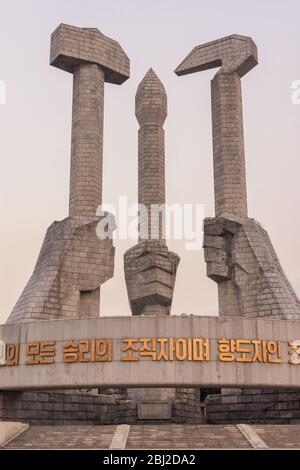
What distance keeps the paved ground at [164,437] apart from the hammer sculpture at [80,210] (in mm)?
13244

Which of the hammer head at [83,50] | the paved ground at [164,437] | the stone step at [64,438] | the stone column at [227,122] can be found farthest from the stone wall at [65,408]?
the hammer head at [83,50]

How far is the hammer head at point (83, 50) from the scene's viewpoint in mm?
43094

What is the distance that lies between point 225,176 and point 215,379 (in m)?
19.2

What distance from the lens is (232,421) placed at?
33.5 m

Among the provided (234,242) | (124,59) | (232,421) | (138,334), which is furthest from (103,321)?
(124,59)

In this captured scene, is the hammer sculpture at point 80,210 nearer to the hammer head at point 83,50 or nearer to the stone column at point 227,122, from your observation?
the hammer head at point 83,50

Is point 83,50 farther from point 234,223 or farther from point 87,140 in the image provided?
point 234,223

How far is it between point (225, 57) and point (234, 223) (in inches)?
474

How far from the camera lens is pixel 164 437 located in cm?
2320

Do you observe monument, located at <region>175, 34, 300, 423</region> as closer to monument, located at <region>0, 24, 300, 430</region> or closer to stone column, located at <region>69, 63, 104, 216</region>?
monument, located at <region>0, 24, 300, 430</region>

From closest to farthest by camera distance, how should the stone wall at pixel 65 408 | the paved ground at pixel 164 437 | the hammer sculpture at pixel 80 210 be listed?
1. the paved ground at pixel 164 437
2. the stone wall at pixel 65 408
3. the hammer sculpture at pixel 80 210

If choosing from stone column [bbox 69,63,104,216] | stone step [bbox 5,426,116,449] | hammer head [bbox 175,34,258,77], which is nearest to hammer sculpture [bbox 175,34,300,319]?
hammer head [bbox 175,34,258,77]

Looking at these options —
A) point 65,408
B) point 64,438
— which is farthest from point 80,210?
point 64,438

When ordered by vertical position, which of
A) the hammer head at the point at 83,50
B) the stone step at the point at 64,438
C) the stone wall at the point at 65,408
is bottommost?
the stone step at the point at 64,438
